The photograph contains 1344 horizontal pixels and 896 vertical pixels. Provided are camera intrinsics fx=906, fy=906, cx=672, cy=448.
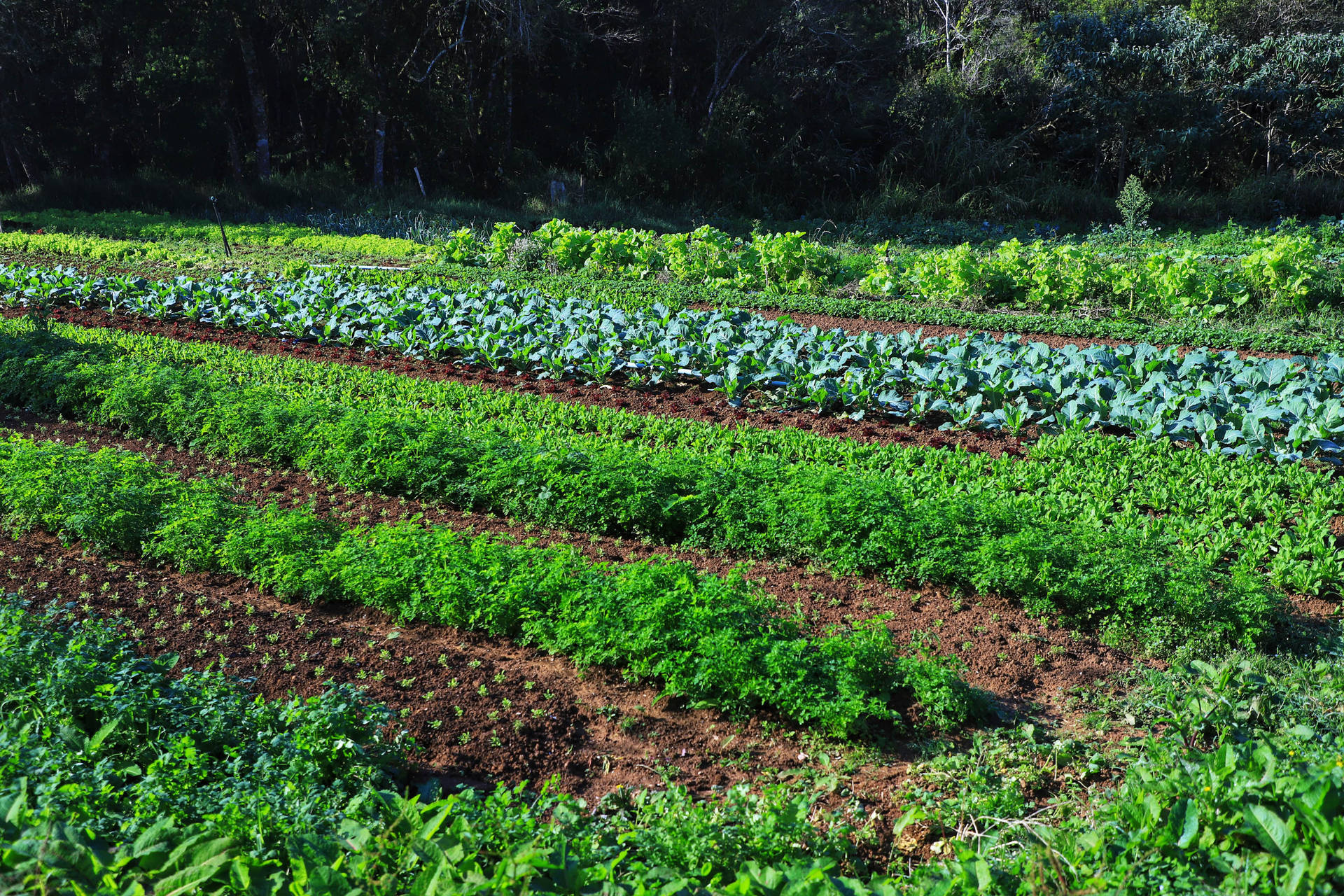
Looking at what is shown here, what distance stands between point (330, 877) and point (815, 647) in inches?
90.5

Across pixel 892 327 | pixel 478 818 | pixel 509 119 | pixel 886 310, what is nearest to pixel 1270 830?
pixel 478 818

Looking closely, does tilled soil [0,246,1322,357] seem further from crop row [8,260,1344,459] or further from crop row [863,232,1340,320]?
crop row [863,232,1340,320]

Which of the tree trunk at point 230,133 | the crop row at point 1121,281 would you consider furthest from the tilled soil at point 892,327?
the tree trunk at point 230,133

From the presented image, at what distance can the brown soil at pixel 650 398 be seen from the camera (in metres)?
7.08

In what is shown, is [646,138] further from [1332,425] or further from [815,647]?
[815,647]

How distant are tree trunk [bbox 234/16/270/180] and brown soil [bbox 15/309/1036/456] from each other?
18862 millimetres

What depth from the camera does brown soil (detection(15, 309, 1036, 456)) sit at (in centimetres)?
708

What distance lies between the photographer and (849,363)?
326 inches

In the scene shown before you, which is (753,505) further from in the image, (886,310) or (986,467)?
(886,310)

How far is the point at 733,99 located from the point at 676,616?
26.0 metres

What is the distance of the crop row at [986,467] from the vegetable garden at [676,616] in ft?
0.13

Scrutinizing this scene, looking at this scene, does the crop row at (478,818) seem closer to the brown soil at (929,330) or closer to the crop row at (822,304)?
the brown soil at (929,330)

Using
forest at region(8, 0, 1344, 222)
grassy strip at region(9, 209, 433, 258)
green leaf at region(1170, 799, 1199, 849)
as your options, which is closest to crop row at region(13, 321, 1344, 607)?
green leaf at region(1170, 799, 1199, 849)

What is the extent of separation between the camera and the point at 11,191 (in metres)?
27.1
